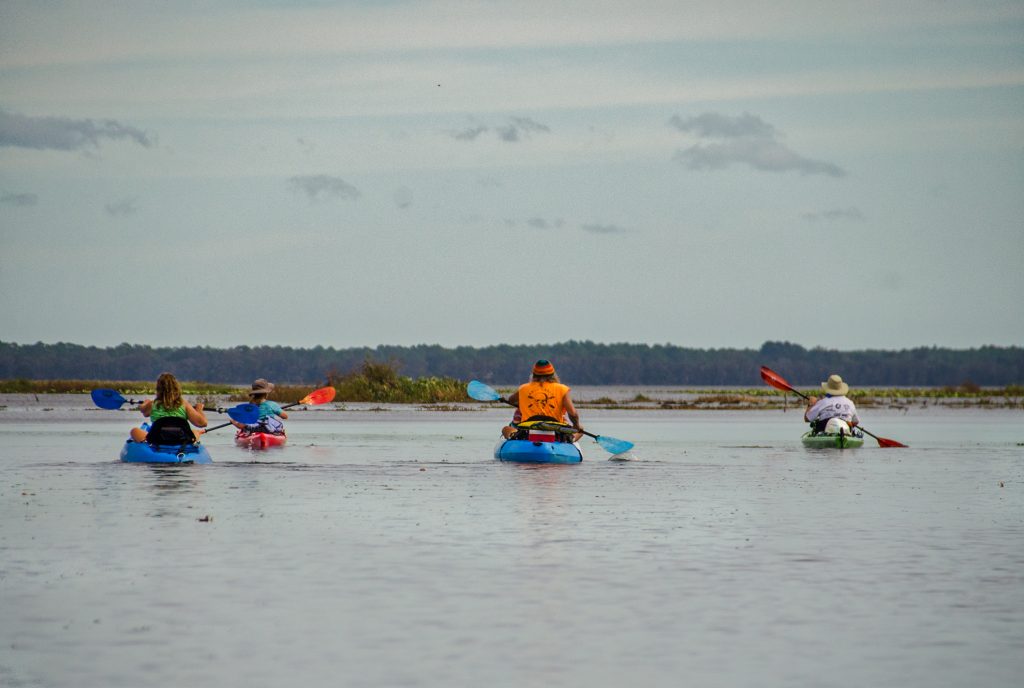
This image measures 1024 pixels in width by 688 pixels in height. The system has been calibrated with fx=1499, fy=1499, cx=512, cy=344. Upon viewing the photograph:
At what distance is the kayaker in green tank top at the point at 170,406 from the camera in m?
26.5

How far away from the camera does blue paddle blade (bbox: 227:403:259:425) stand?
3297 cm

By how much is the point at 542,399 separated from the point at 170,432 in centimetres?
702

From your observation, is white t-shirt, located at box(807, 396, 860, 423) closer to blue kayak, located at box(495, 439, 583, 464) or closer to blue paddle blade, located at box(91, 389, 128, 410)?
blue kayak, located at box(495, 439, 583, 464)

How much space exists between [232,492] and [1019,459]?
58.2 feet

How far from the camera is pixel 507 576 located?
13461mm

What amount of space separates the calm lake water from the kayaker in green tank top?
102 cm

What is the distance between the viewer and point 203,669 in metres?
9.52

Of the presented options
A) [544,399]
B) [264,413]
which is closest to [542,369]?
[544,399]

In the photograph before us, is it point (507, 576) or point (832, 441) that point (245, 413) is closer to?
point (832, 441)

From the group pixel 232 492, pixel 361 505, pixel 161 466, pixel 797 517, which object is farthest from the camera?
pixel 161 466

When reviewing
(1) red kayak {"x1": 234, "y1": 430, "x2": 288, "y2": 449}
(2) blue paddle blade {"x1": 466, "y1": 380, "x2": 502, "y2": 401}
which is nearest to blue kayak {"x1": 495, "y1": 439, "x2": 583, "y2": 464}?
(2) blue paddle blade {"x1": 466, "y1": 380, "x2": 502, "y2": 401}

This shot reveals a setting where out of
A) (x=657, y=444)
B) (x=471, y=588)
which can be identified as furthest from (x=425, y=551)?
(x=657, y=444)

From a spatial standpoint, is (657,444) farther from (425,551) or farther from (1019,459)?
(425,551)

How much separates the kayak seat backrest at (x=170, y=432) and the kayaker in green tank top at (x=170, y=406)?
10 cm
